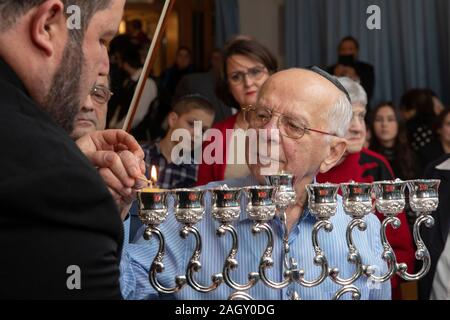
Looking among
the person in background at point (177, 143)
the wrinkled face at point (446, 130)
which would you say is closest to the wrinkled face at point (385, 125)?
the wrinkled face at point (446, 130)

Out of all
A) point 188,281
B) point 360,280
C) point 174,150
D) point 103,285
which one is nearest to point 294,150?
point 360,280

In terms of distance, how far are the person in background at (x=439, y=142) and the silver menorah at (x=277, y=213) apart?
2.62 m

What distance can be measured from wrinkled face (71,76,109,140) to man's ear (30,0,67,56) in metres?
0.93

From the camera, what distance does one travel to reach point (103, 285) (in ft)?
4.25

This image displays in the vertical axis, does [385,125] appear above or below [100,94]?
above

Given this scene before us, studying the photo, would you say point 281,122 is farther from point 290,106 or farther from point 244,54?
point 244,54

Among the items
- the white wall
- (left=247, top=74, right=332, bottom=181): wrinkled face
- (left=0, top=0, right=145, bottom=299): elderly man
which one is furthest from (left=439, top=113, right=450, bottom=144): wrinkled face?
(left=0, top=0, right=145, bottom=299): elderly man

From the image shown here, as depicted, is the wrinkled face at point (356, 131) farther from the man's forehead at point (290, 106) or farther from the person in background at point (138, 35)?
the person in background at point (138, 35)

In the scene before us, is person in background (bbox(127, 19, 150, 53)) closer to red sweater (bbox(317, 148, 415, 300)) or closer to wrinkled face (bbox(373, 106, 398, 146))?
wrinkled face (bbox(373, 106, 398, 146))

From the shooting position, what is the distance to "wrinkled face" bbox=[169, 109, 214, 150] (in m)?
4.02

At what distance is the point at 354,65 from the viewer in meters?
5.71

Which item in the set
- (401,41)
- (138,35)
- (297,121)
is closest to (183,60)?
(138,35)

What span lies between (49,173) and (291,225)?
1.09 metres

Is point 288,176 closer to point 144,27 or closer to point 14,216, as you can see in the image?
point 14,216
